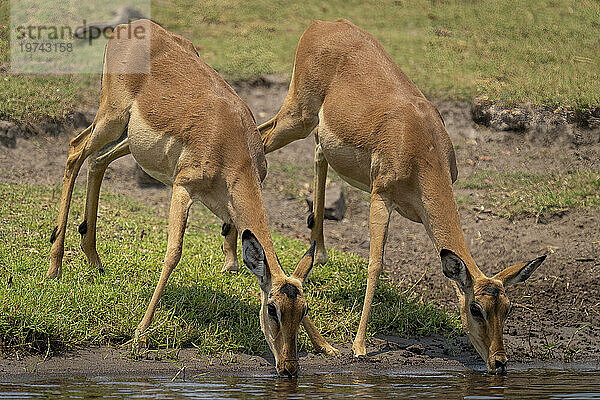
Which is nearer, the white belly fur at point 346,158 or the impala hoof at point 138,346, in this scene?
the impala hoof at point 138,346

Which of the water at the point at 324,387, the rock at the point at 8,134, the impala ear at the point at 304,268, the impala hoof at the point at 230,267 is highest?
the rock at the point at 8,134

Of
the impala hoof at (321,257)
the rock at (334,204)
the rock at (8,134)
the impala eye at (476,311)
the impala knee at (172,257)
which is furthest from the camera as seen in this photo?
the rock at (8,134)

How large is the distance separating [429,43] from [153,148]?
9750 millimetres

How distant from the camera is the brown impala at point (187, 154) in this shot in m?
6.62

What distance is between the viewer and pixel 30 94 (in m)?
13.7

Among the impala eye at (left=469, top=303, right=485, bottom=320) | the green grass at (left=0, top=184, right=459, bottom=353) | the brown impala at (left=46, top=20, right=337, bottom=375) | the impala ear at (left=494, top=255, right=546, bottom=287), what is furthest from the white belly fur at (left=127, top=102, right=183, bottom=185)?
the impala ear at (left=494, top=255, right=546, bottom=287)

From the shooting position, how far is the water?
5.80 meters

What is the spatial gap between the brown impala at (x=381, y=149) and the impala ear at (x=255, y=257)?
4.22ft

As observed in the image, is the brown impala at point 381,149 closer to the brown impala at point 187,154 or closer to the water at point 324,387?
the water at point 324,387

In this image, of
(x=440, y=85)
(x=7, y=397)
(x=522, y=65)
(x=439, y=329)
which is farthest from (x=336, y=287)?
(x=522, y=65)

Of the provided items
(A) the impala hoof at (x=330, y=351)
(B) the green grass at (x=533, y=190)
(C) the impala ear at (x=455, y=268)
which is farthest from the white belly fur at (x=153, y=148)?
(B) the green grass at (x=533, y=190)

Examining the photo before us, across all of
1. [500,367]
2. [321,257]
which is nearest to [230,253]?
[321,257]

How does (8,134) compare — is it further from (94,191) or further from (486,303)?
(486,303)

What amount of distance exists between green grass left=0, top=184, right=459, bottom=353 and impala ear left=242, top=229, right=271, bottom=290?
0.86 metres
